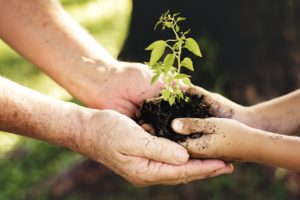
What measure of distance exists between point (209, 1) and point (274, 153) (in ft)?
6.44

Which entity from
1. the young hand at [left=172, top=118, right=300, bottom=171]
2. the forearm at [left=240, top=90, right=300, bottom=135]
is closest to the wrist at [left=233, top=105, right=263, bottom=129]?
the forearm at [left=240, top=90, right=300, bottom=135]

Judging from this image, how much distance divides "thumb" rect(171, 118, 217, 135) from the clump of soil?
0.05m

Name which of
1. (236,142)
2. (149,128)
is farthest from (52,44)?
(236,142)

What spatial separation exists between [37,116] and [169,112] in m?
0.77

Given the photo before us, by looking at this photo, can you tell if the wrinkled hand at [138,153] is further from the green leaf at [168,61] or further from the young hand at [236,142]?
the green leaf at [168,61]

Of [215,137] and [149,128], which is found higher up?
[215,137]

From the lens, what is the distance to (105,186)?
208 inches

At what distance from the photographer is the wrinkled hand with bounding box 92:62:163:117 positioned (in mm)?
3836

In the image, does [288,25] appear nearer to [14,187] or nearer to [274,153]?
[274,153]

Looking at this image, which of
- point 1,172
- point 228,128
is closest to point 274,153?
point 228,128

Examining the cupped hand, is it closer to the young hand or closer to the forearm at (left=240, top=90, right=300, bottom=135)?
the forearm at (left=240, top=90, right=300, bottom=135)

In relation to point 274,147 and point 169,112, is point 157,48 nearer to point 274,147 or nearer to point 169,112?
point 169,112

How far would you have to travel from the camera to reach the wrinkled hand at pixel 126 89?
3836mm

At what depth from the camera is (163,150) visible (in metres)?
3.32
